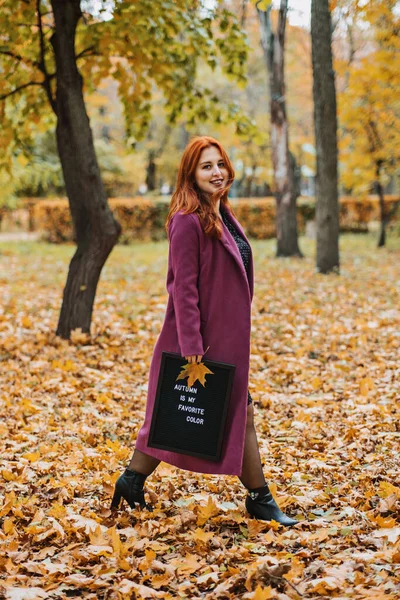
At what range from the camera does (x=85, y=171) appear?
7785mm

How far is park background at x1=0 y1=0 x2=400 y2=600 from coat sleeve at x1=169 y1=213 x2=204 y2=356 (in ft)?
3.04

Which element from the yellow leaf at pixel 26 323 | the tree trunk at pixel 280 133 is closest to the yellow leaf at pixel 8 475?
the yellow leaf at pixel 26 323

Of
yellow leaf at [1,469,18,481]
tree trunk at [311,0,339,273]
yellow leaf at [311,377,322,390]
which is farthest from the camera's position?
tree trunk at [311,0,339,273]

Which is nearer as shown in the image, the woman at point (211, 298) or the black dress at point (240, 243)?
the woman at point (211, 298)

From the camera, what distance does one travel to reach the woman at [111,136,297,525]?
3.31 meters

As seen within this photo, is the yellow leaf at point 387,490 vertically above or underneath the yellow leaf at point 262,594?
above

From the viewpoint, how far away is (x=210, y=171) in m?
3.44

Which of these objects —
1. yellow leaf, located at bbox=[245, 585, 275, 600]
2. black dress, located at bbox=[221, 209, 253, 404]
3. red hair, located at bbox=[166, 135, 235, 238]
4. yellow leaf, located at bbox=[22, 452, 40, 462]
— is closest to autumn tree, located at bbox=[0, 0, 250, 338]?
yellow leaf, located at bbox=[22, 452, 40, 462]

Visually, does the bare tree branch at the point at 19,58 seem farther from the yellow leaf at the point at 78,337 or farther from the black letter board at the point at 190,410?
the black letter board at the point at 190,410

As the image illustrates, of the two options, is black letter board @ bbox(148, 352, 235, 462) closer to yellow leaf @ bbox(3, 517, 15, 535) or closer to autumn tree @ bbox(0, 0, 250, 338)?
yellow leaf @ bbox(3, 517, 15, 535)

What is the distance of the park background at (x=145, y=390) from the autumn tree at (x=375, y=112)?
121 mm

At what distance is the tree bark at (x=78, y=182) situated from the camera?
24.9ft

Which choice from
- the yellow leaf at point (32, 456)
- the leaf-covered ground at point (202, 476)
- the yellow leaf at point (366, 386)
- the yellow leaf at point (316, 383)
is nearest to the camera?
the leaf-covered ground at point (202, 476)

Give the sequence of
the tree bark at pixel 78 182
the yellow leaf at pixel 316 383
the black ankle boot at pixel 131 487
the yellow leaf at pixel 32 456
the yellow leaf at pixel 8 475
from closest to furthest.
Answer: the black ankle boot at pixel 131 487
the yellow leaf at pixel 8 475
the yellow leaf at pixel 32 456
the yellow leaf at pixel 316 383
the tree bark at pixel 78 182
